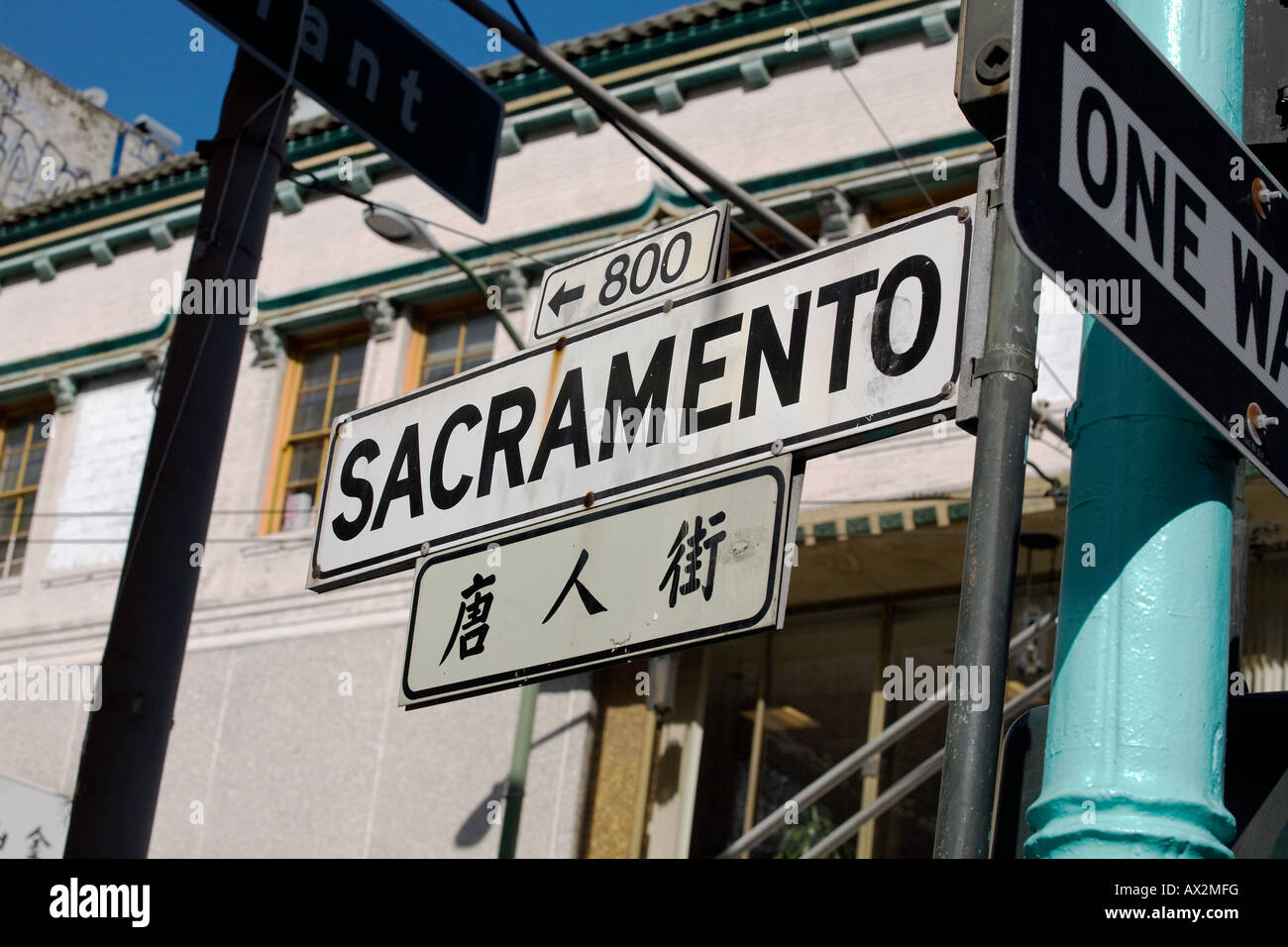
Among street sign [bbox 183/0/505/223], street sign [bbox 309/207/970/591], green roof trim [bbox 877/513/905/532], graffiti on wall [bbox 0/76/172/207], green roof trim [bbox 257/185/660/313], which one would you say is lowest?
street sign [bbox 309/207/970/591]

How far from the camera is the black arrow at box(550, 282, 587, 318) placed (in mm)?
4160

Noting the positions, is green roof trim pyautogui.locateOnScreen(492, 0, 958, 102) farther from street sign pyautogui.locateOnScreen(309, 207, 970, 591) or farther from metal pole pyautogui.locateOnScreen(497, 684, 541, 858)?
street sign pyautogui.locateOnScreen(309, 207, 970, 591)

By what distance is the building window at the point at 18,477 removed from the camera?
17391 millimetres

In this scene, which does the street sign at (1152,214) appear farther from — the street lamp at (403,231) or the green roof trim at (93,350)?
the green roof trim at (93,350)

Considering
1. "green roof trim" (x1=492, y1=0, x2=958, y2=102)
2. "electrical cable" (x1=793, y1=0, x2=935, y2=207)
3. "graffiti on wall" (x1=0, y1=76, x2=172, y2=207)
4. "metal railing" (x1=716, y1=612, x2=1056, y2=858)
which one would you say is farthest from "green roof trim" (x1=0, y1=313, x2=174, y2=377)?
"metal railing" (x1=716, y1=612, x2=1056, y2=858)

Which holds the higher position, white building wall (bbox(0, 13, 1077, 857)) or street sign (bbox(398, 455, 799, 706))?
white building wall (bbox(0, 13, 1077, 857))

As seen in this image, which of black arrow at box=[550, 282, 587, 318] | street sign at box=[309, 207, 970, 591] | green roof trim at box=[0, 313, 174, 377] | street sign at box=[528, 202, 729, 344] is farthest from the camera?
green roof trim at box=[0, 313, 174, 377]

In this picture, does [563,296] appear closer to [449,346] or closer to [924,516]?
[924,516]

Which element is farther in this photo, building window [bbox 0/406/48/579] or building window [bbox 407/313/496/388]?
building window [bbox 0/406/48/579]

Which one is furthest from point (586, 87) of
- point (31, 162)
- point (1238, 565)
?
point (31, 162)

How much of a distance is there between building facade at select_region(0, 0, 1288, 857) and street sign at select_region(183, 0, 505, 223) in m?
5.05
